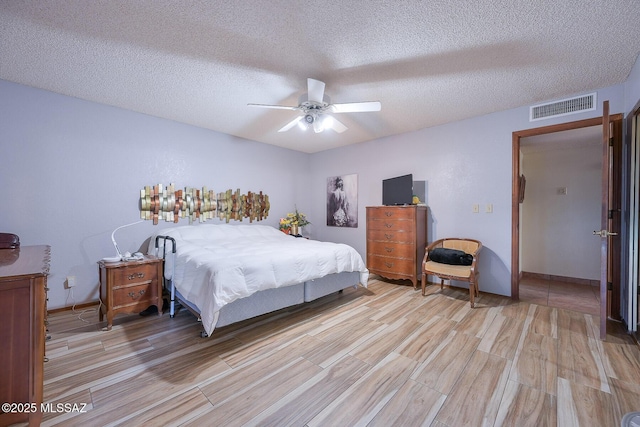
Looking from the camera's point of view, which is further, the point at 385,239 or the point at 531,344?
the point at 385,239

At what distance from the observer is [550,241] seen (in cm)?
458

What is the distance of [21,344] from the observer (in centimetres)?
130

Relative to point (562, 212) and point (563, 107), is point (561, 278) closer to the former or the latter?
point (562, 212)

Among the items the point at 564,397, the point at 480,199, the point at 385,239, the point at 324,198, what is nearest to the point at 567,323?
the point at 564,397

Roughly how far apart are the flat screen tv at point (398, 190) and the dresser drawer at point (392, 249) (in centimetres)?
67

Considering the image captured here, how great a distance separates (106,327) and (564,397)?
3.81m

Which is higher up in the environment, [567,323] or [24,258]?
[24,258]

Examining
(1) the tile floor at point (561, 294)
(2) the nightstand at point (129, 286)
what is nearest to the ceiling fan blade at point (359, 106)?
(2) the nightstand at point (129, 286)

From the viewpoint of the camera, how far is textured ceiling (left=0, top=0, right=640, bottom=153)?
173 centimetres

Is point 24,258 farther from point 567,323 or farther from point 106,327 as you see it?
point 567,323

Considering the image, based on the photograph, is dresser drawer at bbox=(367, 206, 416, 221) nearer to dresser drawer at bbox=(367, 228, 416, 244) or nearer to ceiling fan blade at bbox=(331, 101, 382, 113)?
dresser drawer at bbox=(367, 228, 416, 244)

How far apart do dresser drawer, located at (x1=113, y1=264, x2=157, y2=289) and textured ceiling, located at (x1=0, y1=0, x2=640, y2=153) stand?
6.46ft

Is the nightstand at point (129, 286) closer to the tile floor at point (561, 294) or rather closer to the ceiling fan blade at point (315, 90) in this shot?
the ceiling fan blade at point (315, 90)

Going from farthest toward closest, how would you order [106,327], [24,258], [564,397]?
[106,327] → [24,258] → [564,397]
